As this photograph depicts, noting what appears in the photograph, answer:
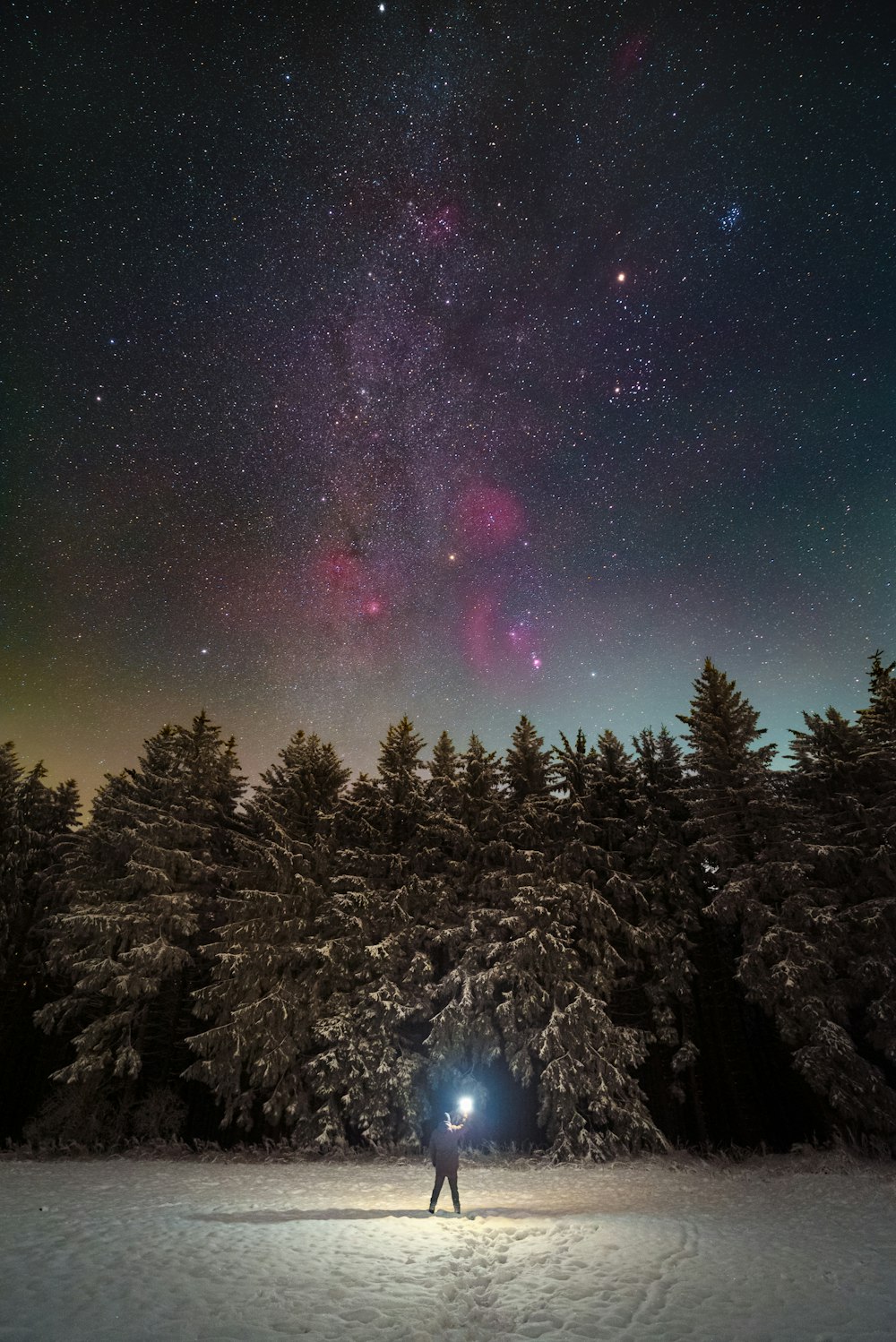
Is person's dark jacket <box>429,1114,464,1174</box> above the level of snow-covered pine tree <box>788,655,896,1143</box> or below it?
below

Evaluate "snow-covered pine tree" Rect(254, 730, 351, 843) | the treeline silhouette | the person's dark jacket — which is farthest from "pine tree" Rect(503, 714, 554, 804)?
the person's dark jacket

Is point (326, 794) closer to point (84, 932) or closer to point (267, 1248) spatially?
point (84, 932)

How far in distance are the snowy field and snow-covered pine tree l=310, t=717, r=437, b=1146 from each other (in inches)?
135

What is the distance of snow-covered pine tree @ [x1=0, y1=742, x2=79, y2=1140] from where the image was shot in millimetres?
22641

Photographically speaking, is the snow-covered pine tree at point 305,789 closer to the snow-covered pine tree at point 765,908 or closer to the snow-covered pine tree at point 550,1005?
the snow-covered pine tree at point 550,1005

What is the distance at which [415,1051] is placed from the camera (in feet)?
64.6

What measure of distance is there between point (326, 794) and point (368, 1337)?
18384 millimetres

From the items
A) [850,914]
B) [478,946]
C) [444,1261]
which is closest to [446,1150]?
[444,1261]

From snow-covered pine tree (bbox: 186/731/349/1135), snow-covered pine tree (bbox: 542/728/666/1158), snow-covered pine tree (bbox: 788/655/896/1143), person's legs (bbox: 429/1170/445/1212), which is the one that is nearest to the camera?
person's legs (bbox: 429/1170/445/1212)

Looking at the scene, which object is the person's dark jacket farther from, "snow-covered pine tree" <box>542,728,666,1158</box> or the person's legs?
"snow-covered pine tree" <box>542,728,666,1158</box>

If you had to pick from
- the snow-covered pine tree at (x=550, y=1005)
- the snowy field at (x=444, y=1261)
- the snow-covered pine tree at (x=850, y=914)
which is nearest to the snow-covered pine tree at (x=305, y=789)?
the snow-covered pine tree at (x=550, y=1005)

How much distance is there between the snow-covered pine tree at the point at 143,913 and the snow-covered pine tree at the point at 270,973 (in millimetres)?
1170

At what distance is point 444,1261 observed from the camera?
28.5 ft

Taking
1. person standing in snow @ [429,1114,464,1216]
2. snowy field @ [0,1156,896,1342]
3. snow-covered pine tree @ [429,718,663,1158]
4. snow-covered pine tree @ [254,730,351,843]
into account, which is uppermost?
snow-covered pine tree @ [254,730,351,843]
